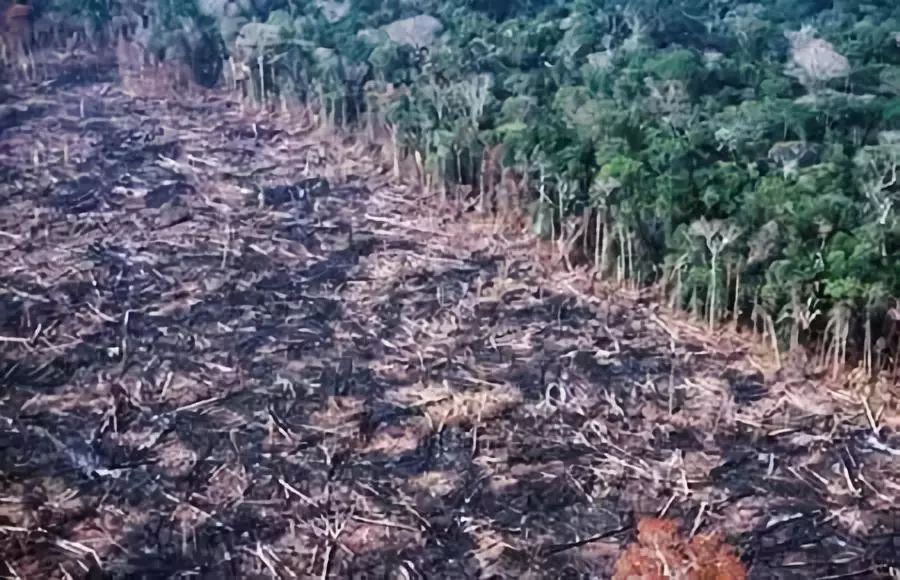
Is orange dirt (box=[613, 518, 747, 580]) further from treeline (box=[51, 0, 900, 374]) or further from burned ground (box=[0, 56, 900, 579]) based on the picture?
treeline (box=[51, 0, 900, 374])

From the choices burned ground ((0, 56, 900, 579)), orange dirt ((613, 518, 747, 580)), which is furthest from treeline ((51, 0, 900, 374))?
orange dirt ((613, 518, 747, 580))

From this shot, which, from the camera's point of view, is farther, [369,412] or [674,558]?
[369,412]

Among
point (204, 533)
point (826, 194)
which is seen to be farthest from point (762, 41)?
point (204, 533)

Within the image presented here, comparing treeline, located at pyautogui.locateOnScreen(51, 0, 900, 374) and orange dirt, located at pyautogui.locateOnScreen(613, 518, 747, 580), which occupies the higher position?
treeline, located at pyautogui.locateOnScreen(51, 0, 900, 374)

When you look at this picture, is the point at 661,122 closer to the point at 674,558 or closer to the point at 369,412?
the point at 369,412

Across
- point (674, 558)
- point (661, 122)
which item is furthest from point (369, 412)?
point (661, 122)

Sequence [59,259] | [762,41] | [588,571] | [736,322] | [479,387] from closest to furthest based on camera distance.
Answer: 1. [588,571]
2. [479,387]
3. [736,322]
4. [59,259]
5. [762,41]

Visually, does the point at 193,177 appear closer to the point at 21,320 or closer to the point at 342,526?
the point at 21,320
